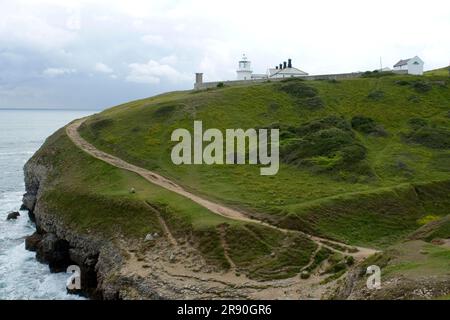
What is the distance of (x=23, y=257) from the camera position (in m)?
47.8

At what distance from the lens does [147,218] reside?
142 ft

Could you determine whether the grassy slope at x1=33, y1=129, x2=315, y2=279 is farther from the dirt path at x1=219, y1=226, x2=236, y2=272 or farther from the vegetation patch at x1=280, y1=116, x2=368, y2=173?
the vegetation patch at x1=280, y1=116, x2=368, y2=173

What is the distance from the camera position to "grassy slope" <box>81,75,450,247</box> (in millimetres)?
44844

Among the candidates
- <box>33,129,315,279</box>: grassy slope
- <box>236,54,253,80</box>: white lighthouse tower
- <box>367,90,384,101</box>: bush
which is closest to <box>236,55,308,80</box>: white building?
<box>236,54,253,80</box>: white lighthouse tower

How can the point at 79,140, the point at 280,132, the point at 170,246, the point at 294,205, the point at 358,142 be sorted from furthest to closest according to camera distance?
1. the point at 79,140
2. the point at 280,132
3. the point at 358,142
4. the point at 294,205
5. the point at 170,246

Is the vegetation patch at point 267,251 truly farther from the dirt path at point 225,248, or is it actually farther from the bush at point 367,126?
the bush at point 367,126

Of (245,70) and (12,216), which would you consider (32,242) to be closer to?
(12,216)

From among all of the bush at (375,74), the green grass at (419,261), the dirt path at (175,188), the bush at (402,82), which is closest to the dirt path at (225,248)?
the dirt path at (175,188)

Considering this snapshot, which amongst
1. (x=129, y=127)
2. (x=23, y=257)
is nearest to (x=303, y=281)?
(x=23, y=257)

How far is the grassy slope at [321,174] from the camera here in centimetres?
4484

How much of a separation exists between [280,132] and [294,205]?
81.0 feet

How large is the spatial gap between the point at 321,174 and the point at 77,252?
27.9 m

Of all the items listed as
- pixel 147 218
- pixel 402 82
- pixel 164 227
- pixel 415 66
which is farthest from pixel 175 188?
pixel 415 66
